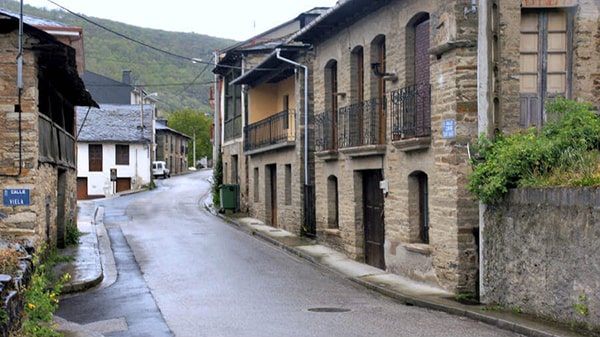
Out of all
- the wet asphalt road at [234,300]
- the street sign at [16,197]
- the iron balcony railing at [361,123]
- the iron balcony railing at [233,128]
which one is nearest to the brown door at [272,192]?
the wet asphalt road at [234,300]

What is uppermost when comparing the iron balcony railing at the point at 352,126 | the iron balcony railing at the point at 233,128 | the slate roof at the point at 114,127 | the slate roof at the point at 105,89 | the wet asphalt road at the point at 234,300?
the slate roof at the point at 105,89

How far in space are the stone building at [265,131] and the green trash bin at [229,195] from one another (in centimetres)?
26

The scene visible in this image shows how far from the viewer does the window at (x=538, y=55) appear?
1265 cm

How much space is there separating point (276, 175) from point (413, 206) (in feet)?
40.5

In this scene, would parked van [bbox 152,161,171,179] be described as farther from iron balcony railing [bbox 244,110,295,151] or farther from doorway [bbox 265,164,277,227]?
doorway [bbox 265,164,277,227]

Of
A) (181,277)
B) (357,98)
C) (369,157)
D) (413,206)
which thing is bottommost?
(181,277)

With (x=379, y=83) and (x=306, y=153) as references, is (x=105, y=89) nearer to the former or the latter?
(x=306, y=153)

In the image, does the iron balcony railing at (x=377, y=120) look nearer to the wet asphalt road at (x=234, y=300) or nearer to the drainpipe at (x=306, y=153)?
the drainpipe at (x=306, y=153)

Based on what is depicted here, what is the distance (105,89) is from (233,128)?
38798 mm

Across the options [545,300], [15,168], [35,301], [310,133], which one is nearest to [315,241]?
[310,133]

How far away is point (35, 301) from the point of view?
26.4 ft

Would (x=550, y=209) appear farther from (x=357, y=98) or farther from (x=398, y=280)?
(x=357, y=98)

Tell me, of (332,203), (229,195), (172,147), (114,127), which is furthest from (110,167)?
(332,203)

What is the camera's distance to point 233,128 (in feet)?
112
